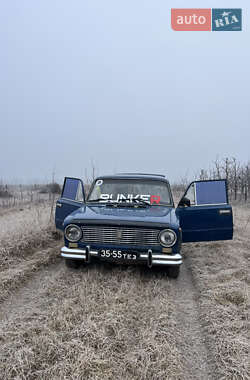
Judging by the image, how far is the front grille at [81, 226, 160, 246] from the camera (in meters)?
3.98

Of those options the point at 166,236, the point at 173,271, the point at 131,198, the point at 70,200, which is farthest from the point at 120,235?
the point at 70,200

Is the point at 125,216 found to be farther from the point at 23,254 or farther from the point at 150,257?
the point at 23,254

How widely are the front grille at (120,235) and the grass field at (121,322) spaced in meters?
0.60

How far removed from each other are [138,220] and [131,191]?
133 centimetres

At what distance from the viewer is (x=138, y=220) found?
4.00 metres

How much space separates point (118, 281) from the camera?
406cm

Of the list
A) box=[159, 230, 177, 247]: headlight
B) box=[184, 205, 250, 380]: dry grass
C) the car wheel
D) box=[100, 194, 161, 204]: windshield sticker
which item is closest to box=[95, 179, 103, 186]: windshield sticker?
box=[100, 194, 161, 204]: windshield sticker

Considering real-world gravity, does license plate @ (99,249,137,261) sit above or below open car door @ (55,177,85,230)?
below

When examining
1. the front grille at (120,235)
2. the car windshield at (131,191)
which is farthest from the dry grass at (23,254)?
the car windshield at (131,191)

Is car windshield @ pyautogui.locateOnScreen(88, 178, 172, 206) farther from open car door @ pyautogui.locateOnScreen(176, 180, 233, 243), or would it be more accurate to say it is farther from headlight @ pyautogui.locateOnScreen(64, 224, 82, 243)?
headlight @ pyautogui.locateOnScreen(64, 224, 82, 243)

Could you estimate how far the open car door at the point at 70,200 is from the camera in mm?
5488

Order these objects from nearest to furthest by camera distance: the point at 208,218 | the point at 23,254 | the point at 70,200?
the point at 208,218 → the point at 23,254 → the point at 70,200

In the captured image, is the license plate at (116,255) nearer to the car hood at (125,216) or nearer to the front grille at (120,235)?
the front grille at (120,235)

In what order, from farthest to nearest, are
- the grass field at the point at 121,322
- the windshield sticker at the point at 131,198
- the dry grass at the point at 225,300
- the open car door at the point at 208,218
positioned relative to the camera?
the windshield sticker at the point at 131,198 < the open car door at the point at 208,218 < the dry grass at the point at 225,300 < the grass field at the point at 121,322
